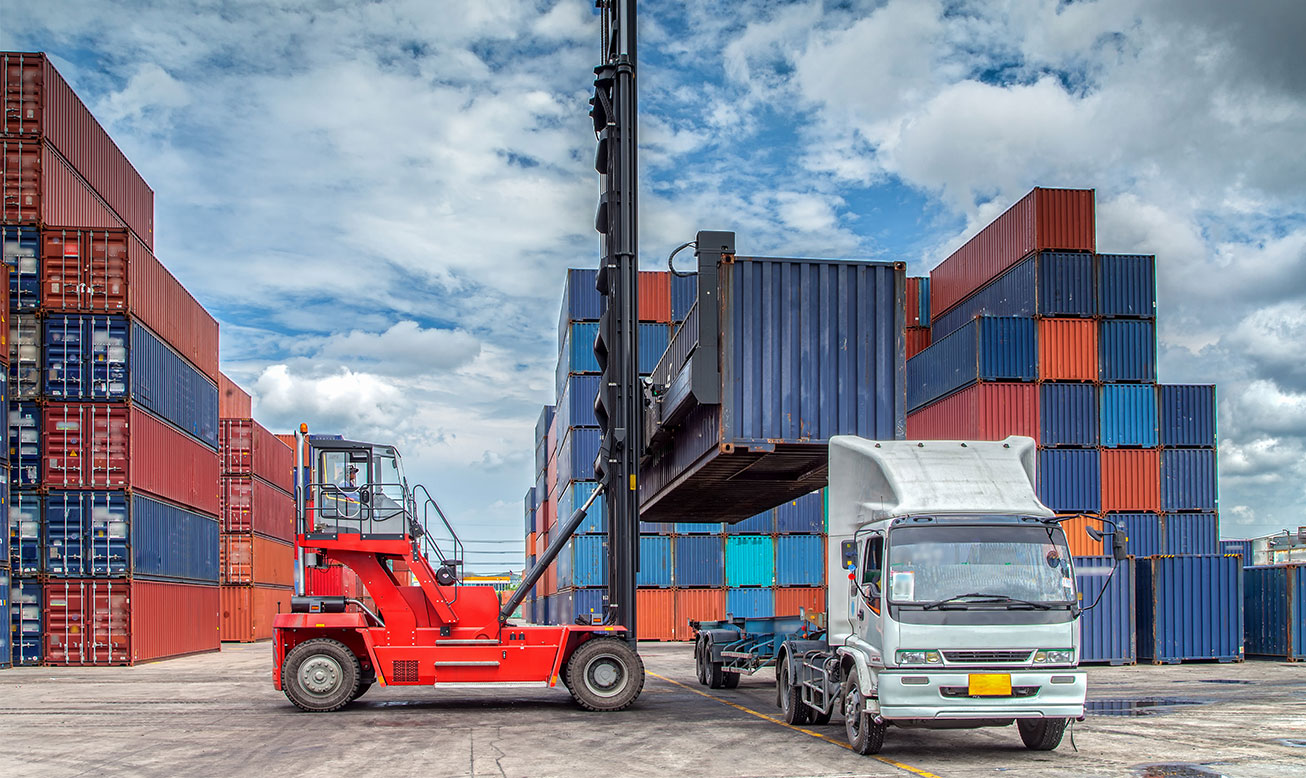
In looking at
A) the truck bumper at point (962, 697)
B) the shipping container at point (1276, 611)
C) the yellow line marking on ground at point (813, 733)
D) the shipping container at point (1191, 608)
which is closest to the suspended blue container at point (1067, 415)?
the shipping container at point (1276, 611)

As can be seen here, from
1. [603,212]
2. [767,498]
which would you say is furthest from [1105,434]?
[603,212]

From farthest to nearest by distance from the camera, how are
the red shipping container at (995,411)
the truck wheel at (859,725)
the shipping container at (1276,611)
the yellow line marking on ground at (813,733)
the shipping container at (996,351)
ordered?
the shipping container at (996,351) < the red shipping container at (995,411) < the shipping container at (1276,611) < the truck wheel at (859,725) < the yellow line marking on ground at (813,733)

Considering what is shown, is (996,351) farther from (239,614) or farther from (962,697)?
(239,614)

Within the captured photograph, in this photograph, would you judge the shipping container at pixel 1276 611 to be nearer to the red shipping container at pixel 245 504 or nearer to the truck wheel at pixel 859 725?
the truck wheel at pixel 859 725

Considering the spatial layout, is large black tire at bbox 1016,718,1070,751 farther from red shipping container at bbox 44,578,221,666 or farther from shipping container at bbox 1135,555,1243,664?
red shipping container at bbox 44,578,221,666

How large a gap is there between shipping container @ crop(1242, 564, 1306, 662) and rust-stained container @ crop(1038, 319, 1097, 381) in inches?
266

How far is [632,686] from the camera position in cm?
1606

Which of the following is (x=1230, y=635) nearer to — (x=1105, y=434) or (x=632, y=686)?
(x=1105, y=434)

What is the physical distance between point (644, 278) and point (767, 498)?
72.6ft

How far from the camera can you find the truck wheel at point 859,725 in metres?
11.3

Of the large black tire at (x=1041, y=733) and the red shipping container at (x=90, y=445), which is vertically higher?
the red shipping container at (x=90, y=445)

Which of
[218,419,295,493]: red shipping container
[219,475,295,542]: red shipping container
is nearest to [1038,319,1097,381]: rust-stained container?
[218,419,295,493]: red shipping container

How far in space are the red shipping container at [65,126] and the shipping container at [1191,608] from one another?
2860 cm

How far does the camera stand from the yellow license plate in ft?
35.3
